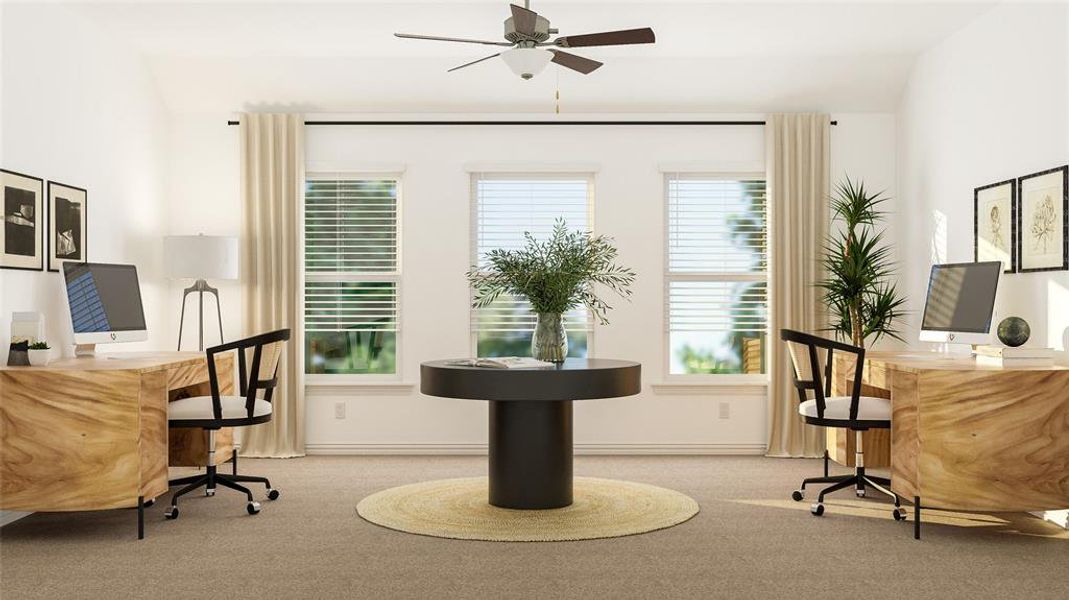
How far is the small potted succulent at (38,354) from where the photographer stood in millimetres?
4703

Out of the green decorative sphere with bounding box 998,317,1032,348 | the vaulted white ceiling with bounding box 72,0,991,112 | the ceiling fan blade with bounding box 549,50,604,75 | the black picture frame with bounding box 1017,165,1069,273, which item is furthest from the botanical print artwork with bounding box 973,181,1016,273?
the ceiling fan blade with bounding box 549,50,604,75

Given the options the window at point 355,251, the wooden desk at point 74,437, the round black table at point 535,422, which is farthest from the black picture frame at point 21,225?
the window at point 355,251

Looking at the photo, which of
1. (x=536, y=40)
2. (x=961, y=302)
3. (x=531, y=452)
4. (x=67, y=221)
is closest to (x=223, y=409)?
(x=67, y=221)

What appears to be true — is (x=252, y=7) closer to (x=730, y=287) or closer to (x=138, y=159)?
(x=138, y=159)

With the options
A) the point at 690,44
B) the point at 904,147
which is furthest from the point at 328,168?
the point at 904,147

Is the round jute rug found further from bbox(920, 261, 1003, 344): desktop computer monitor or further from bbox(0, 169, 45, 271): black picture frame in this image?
bbox(0, 169, 45, 271): black picture frame

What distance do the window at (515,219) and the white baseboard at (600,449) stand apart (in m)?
0.71

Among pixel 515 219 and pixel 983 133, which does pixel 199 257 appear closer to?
pixel 515 219

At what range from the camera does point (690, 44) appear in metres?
6.60

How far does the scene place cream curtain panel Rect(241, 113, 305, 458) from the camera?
7.10 meters

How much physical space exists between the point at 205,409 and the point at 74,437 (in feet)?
2.39

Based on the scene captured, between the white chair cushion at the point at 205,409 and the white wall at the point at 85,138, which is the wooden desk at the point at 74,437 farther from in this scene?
the white wall at the point at 85,138

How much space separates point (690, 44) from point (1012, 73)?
6.59ft

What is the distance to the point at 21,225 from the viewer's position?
508cm
